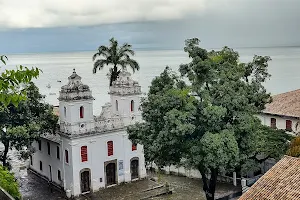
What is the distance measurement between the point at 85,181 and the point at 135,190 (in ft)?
12.9

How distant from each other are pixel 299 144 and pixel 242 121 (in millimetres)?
3569

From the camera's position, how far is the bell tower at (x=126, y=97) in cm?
3447

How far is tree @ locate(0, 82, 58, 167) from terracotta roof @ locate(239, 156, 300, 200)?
1820 cm

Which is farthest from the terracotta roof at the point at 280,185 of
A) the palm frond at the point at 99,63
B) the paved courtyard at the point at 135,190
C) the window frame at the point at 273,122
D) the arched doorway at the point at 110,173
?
the palm frond at the point at 99,63

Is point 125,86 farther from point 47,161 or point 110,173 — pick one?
point 47,161

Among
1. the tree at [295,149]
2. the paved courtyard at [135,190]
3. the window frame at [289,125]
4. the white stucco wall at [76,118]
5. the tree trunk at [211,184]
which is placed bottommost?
the paved courtyard at [135,190]

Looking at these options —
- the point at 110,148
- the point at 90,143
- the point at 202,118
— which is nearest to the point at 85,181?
the point at 90,143

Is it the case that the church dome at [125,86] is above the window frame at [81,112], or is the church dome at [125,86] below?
above

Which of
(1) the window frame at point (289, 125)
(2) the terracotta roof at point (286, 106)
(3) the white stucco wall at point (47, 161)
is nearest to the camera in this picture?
(3) the white stucco wall at point (47, 161)

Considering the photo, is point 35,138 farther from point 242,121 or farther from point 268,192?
point 268,192

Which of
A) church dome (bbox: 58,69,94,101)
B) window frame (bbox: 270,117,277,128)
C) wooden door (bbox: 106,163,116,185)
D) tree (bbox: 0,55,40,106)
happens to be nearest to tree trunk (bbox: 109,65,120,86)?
church dome (bbox: 58,69,94,101)

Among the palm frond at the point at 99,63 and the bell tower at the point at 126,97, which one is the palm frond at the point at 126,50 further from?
the bell tower at the point at 126,97

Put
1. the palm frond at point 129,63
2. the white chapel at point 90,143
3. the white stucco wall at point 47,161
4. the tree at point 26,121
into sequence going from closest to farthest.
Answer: the tree at point 26,121, the white chapel at point 90,143, the white stucco wall at point 47,161, the palm frond at point 129,63

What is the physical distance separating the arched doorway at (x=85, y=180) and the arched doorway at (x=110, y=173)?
1.69m
